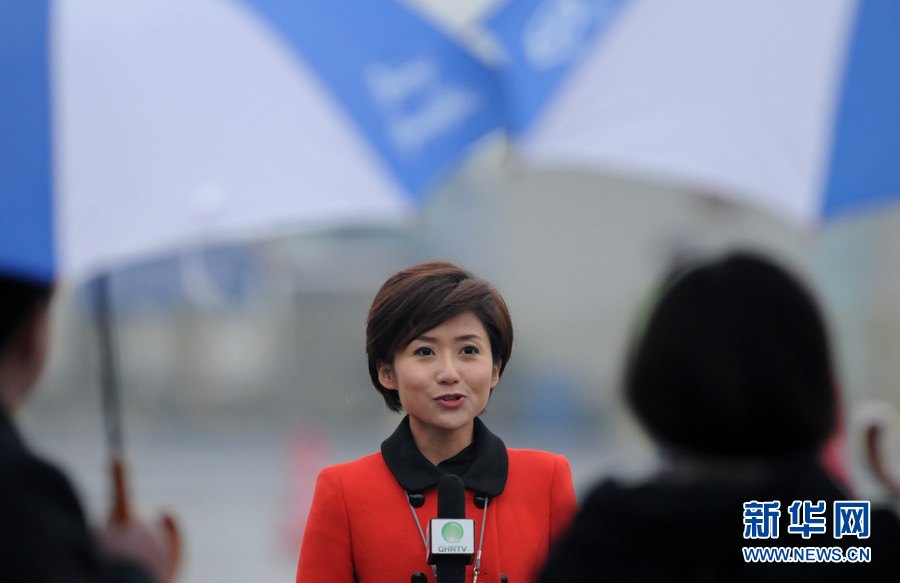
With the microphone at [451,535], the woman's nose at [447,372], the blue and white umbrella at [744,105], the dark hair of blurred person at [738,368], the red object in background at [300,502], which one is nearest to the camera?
the dark hair of blurred person at [738,368]

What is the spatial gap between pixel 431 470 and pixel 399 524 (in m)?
0.10

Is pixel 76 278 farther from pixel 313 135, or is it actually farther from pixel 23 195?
pixel 313 135

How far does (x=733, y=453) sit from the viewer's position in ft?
4.77

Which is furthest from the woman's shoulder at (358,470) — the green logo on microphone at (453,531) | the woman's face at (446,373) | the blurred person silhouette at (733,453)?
the blurred person silhouette at (733,453)

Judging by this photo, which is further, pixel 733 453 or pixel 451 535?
pixel 451 535

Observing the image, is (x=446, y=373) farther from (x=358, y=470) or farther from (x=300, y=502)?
(x=300, y=502)

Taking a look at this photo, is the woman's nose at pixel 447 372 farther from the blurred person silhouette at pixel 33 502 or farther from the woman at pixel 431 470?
the blurred person silhouette at pixel 33 502

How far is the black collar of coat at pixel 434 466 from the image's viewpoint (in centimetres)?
188

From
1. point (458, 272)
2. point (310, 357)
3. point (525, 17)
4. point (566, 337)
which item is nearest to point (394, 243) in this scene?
point (310, 357)

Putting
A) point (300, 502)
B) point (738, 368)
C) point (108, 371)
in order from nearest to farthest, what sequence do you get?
point (738, 368) → point (108, 371) → point (300, 502)

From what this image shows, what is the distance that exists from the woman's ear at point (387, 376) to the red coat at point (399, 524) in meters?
0.13

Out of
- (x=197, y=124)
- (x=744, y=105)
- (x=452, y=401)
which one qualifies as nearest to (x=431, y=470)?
(x=452, y=401)

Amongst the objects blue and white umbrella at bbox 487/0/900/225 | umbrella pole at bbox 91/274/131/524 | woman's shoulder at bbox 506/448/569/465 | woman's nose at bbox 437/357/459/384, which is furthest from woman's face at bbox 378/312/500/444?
blue and white umbrella at bbox 487/0/900/225

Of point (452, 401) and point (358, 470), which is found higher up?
point (452, 401)
